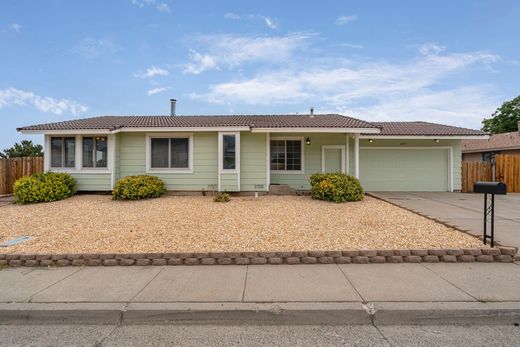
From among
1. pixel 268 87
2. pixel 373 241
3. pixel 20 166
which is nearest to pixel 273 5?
pixel 268 87

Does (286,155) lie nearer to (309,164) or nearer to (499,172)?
(309,164)

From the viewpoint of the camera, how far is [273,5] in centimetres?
1150

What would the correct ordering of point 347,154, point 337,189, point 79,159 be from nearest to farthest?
point 337,189
point 79,159
point 347,154

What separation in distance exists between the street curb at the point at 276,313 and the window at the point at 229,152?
25.3ft

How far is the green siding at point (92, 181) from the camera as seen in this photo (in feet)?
34.4

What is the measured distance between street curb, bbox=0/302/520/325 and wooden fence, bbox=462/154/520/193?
41.2 feet

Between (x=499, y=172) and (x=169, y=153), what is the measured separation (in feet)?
51.9

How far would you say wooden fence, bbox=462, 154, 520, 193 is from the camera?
40.4ft

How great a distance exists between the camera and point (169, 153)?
Result: 10867mm

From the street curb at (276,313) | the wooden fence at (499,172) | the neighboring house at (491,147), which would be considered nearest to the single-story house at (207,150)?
the wooden fence at (499,172)

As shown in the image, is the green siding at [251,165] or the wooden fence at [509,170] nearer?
the green siding at [251,165]

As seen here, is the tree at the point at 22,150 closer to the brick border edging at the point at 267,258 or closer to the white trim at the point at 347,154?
the brick border edging at the point at 267,258

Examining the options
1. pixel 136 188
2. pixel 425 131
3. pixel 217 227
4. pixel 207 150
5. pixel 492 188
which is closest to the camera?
pixel 492 188

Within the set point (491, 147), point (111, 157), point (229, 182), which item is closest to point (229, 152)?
point (229, 182)
